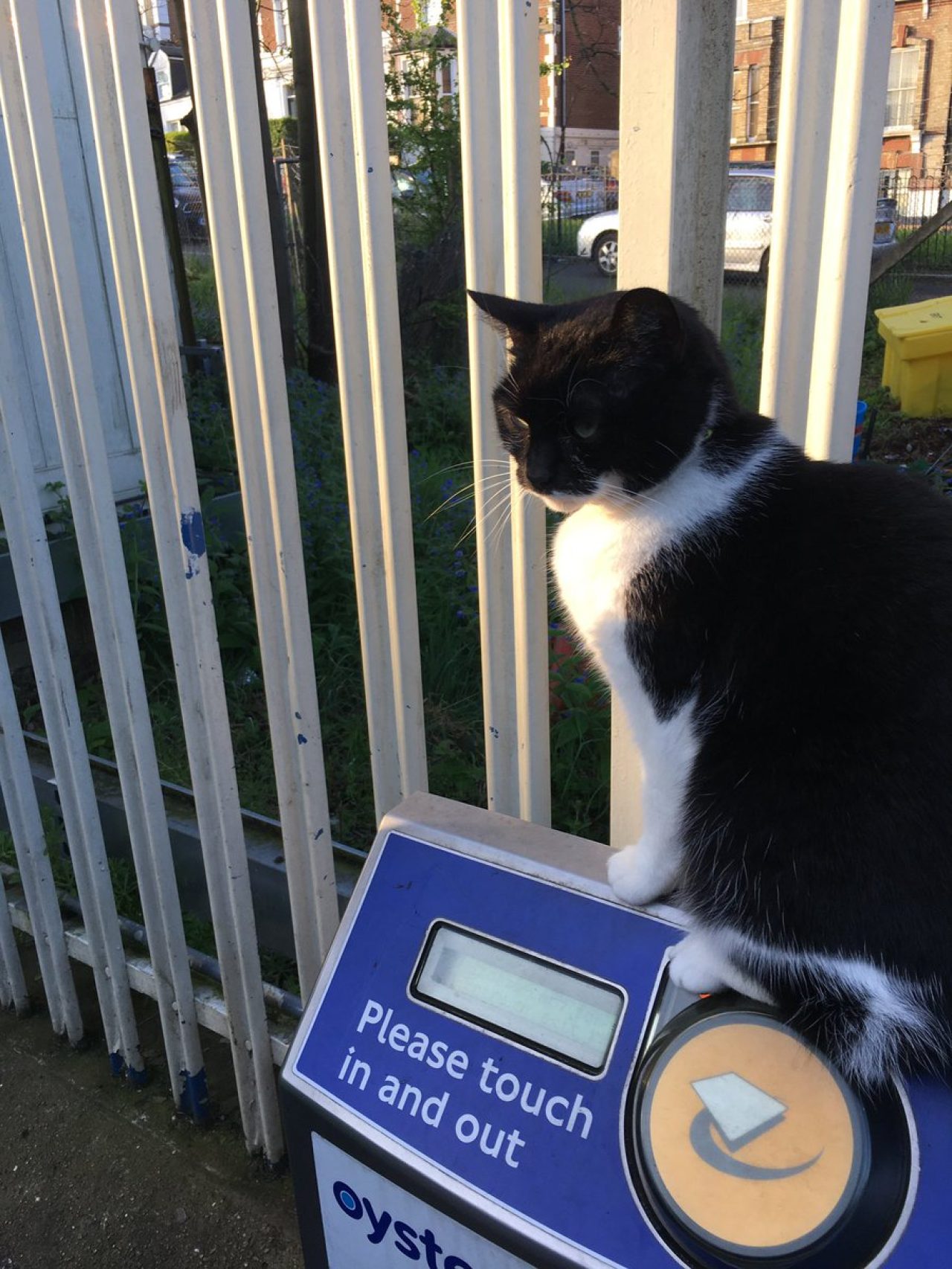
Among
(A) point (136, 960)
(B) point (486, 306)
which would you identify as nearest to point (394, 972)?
(B) point (486, 306)

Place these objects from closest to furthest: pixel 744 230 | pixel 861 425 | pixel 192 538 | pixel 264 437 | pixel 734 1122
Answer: pixel 734 1122 < pixel 264 437 < pixel 192 538 < pixel 861 425 < pixel 744 230

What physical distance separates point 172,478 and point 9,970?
126 centimetres

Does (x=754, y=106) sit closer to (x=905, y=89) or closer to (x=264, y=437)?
(x=905, y=89)

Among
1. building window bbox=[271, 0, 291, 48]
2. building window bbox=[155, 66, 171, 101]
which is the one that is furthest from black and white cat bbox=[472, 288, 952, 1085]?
building window bbox=[271, 0, 291, 48]

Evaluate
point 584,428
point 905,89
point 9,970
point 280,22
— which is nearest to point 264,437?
point 584,428

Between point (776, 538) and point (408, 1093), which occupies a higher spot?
point (776, 538)

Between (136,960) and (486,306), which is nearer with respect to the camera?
(486,306)

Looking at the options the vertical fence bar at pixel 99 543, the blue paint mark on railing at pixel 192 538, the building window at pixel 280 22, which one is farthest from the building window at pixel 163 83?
the blue paint mark on railing at pixel 192 538

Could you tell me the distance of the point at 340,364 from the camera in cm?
107

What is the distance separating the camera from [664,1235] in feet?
2.13

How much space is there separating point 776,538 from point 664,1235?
559 mm

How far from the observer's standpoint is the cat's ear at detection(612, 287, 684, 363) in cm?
78

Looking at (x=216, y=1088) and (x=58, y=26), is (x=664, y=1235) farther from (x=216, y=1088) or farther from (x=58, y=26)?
(x=58, y=26)

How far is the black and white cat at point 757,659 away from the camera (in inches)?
28.8
